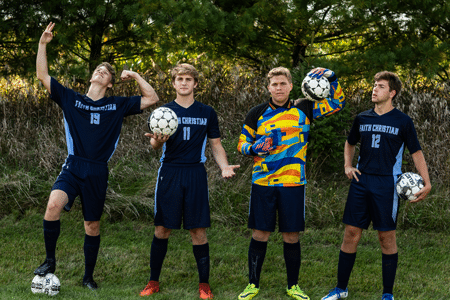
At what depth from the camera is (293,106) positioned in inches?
150

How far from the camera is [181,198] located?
145 inches

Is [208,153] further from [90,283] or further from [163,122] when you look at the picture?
[163,122]

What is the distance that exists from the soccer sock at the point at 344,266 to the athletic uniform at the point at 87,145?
2.32 metres

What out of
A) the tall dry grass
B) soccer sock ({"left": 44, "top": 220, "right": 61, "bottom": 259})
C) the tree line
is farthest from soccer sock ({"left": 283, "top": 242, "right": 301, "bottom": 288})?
the tree line

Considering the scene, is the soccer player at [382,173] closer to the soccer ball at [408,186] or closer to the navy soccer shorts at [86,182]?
the soccer ball at [408,186]

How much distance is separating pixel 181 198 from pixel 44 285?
1.42m

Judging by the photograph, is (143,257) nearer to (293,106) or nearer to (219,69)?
(293,106)

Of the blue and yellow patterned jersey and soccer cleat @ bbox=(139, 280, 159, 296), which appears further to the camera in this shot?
soccer cleat @ bbox=(139, 280, 159, 296)

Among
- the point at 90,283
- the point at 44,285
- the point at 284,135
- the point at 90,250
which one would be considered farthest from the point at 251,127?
the point at 44,285

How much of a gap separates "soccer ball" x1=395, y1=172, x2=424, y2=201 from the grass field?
1.12 m

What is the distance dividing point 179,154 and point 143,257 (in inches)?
67.7

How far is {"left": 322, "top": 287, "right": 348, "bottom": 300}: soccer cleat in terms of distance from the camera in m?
3.85

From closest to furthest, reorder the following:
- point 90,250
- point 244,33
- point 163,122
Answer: point 163,122
point 90,250
point 244,33

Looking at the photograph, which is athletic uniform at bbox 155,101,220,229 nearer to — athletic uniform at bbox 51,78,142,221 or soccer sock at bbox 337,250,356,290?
athletic uniform at bbox 51,78,142,221
